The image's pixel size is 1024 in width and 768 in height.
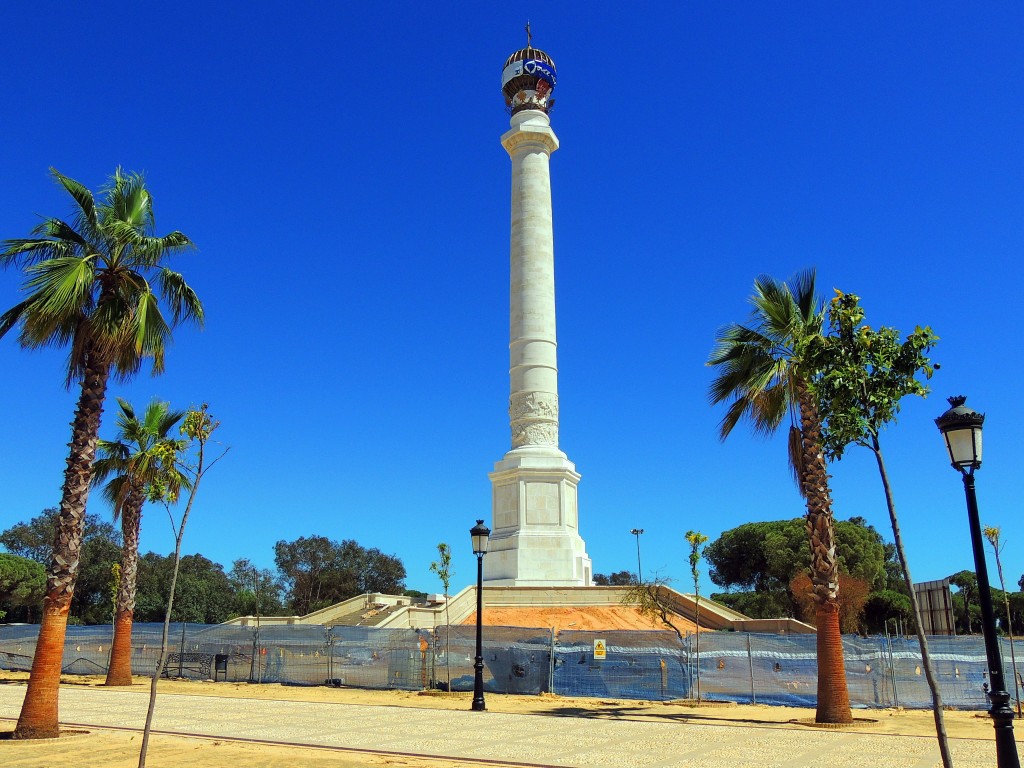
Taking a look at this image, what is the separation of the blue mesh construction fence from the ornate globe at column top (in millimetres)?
30589

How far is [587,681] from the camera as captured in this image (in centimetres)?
2277

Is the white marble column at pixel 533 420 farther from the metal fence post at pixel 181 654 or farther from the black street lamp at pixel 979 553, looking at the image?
the black street lamp at pixel 979 553

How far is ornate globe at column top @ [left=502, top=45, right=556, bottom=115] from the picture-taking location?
4700 centimetres

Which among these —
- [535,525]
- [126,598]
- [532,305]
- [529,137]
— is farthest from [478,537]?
[529,137]

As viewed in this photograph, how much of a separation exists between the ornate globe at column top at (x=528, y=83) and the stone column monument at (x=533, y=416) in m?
0.12

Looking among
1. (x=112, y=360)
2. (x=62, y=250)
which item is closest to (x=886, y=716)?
(x=112, y=360)

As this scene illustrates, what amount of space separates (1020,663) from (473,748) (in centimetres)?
1682

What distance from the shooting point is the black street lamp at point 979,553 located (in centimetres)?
821

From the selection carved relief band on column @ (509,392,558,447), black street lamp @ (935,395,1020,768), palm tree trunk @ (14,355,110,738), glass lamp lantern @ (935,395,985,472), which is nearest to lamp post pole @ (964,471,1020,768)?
black street lamp @ (935,395,1020,768)

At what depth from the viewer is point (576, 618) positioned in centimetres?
3331

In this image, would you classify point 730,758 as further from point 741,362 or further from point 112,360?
point 112,360

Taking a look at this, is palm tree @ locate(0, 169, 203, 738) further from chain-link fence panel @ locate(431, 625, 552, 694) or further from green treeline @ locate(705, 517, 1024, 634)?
green treeline @ locate(705, 517, 1024, 634)

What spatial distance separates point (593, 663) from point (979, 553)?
15.6 metres

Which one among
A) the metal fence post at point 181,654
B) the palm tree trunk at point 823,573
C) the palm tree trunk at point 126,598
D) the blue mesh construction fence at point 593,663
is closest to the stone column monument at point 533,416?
the blue mesh construction fence at point 593,663
